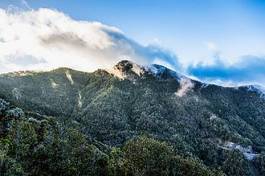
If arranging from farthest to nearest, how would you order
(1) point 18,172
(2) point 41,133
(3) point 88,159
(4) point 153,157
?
(2) point 41,133 < (3) point 88,159 < (4) point 153,157 < (1) point 18,172

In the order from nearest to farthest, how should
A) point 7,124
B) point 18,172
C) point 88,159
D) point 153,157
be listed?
1. point 18,172
2. point 153,157
3. point 88,159
4. point 7,124

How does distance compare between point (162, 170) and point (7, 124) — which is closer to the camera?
point (162, 170)

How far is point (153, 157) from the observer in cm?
12194

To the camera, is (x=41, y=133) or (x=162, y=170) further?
(x=41, y=133)

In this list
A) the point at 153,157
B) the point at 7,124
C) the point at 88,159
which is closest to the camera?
the point at 153,157

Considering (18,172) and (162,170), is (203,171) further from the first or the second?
(18,172)

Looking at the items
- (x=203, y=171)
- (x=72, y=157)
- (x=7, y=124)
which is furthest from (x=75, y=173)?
(x=7, y=124)

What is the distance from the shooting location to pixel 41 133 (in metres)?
152

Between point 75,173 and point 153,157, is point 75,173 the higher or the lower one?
the lower one

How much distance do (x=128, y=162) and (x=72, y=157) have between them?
17.9m

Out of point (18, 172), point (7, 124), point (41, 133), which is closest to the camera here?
point (18, 172)

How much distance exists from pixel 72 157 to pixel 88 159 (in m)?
5.01

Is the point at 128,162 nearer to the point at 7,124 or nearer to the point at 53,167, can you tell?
the point at 53,167

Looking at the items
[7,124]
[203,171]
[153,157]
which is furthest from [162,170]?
[7,124]
